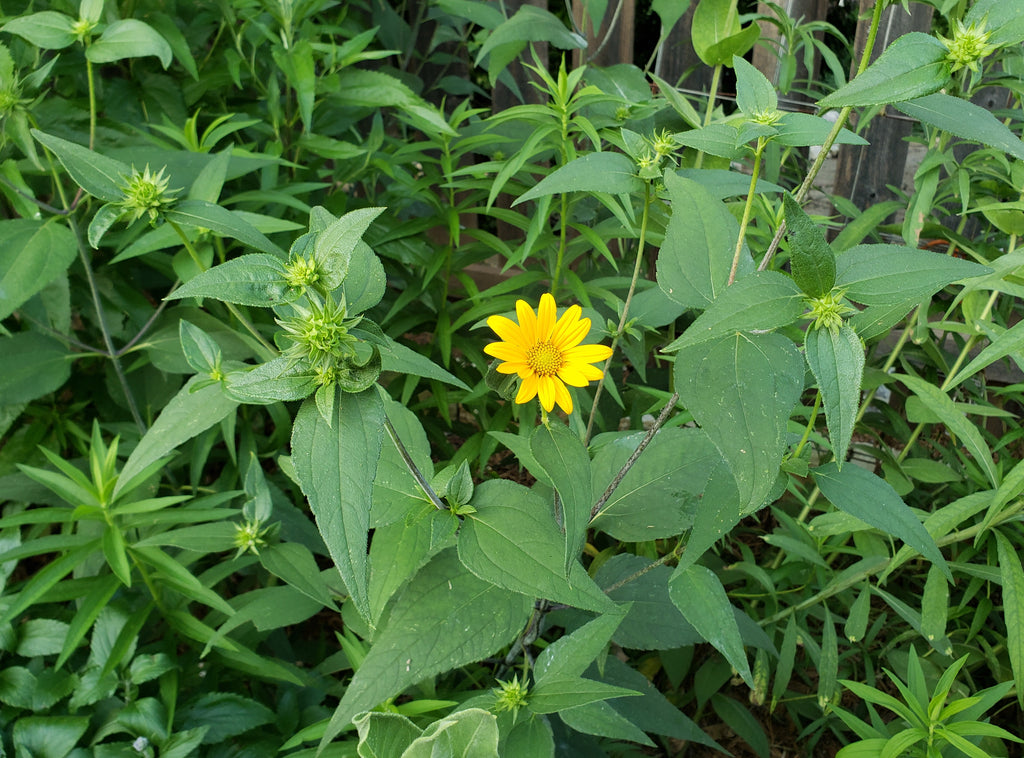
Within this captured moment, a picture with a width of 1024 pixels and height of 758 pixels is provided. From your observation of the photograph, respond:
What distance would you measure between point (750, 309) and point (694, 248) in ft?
0.61

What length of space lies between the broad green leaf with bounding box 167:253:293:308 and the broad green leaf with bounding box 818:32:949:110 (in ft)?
1.57

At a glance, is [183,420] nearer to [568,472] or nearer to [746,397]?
[568,472]

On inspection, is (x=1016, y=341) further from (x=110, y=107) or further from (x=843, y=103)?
(x=110, y=107)

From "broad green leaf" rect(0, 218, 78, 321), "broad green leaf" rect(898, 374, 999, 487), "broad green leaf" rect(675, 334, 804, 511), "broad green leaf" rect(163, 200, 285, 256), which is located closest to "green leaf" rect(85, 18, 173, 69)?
"broad green leaf" rect(0, 218, 78, 321)

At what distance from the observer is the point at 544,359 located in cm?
81

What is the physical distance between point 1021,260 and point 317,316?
0.88 metres

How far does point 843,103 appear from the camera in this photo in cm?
60

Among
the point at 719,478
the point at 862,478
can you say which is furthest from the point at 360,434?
the point at 862,478

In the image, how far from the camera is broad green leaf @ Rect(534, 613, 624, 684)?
2.93 feet

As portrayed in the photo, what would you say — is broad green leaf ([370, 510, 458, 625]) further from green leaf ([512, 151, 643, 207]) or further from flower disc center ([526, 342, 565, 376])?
green leaf ([512, 151, 643, 207])

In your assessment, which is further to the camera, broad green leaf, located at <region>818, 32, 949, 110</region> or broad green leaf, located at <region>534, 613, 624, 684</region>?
broad green leaf, located at <region>534, 613, 624, 684</region>

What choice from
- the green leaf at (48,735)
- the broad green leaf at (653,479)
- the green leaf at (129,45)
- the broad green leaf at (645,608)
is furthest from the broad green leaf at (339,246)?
the green leaf at (48,735)

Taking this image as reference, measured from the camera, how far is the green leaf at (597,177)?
82 cm

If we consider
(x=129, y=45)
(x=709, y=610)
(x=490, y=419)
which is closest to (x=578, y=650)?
(x=709, y=610)
